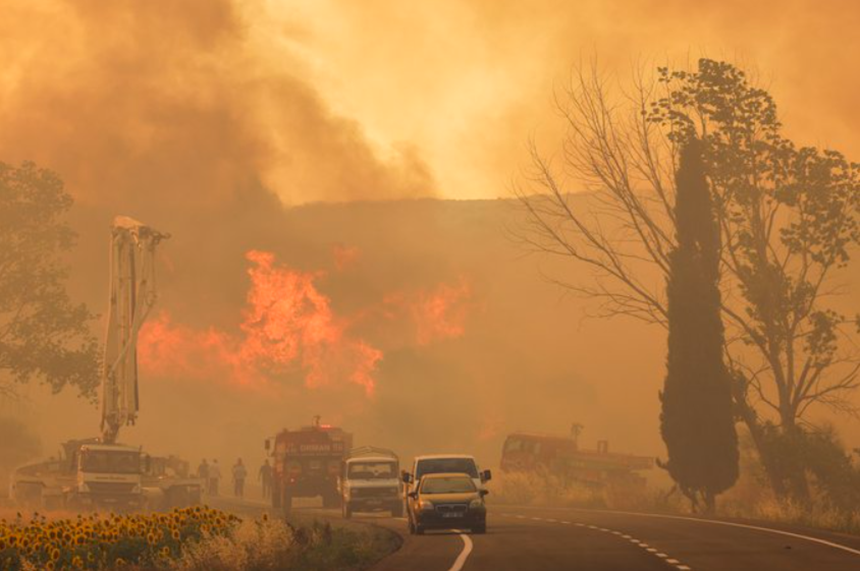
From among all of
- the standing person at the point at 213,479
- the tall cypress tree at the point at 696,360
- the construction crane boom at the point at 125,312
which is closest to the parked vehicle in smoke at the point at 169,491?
the construction crane boom at the point at 125,312

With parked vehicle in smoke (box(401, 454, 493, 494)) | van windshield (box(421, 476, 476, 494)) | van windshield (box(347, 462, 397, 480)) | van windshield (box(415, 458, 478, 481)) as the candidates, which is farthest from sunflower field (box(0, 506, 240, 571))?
van windshield (box(347, 462, 397, 480))

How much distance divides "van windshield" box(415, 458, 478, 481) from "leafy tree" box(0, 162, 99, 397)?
24.1 meters

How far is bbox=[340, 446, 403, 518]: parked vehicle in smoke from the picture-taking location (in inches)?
2045

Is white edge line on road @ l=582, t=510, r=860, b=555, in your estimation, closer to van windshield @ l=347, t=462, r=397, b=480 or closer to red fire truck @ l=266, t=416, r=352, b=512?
van windshield @ l=347, t=462, r=397, b=480

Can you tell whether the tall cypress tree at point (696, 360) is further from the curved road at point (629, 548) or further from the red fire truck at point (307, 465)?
the red fire truck at point (307, 465)

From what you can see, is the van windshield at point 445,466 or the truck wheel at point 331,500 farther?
the truck wheel at point 331,500

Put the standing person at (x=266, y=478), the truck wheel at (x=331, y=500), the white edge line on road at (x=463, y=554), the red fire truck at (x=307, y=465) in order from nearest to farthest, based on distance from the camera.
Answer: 1. the white edge line on road at (x=463, y=554)
2. the red fire truck at (x=307, y=465)
3. the truck wheel at (x=331, y=500)
4. the standing person at (x=266, y=478)

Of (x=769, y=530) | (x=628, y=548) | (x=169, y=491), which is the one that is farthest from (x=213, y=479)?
(x=628, y=548)

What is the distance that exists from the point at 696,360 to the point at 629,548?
64.8 ft

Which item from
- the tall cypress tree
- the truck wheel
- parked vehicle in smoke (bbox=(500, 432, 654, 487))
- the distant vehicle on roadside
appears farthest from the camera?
parked vehicle in smoke (bbox=(500, 432, 654, 487))

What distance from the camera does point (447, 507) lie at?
39688 mm

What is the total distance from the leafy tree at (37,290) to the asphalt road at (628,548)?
24.1 metres

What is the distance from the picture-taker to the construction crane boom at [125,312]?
4800 cm

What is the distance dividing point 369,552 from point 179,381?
9364cm
